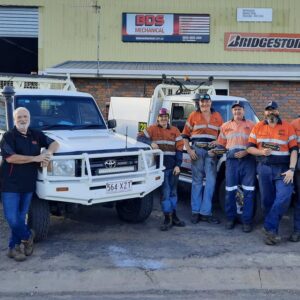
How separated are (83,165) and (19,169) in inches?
32.4

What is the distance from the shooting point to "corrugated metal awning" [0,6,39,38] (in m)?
16.5

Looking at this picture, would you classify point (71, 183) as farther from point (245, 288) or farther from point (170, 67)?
point (170, 67)

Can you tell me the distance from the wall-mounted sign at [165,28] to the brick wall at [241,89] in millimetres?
2140

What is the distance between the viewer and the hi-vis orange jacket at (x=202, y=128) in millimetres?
7457

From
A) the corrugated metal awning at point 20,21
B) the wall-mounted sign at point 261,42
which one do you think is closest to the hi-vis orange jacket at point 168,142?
the wall-mounted sign at point 261,42

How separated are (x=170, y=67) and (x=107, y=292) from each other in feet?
34.9

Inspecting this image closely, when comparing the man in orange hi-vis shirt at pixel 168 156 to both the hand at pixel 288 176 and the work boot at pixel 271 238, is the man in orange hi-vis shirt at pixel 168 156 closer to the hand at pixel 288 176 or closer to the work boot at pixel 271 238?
the work boot at pixel 271 238

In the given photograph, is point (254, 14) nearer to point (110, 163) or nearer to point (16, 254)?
point (110, 163)

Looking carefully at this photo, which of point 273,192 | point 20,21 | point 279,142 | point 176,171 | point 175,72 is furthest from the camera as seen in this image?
point 20,21

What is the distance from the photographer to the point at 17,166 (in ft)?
18.3

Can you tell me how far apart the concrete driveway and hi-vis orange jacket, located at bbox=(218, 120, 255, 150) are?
123 cm

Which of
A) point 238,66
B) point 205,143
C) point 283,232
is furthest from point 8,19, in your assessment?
point 283,232

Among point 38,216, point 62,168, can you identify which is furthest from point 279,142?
point 38,216

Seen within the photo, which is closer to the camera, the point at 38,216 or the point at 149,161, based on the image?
the point at 38,216
